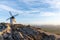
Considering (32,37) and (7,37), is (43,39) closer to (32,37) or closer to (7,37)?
(32,37)

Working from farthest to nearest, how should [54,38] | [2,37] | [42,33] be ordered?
1. [42,33]
2. [54,38]
3. [2,37]

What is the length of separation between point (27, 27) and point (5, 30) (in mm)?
9368

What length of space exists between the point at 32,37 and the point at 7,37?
344 inches

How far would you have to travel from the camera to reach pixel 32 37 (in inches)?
2589

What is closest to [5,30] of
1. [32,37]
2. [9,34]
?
[9,34]

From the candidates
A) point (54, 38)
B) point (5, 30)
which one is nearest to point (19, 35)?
point (5, 30)

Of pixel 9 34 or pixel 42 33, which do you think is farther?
pixel 42 33

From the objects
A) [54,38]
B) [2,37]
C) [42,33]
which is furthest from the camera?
[42,33]

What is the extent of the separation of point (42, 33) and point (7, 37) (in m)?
13.7

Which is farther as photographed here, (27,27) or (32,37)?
(27,27)

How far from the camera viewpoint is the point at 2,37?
6084 centimetres

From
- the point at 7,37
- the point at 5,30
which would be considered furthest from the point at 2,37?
the point at 5,30

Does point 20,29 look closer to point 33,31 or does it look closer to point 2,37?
point 33,31

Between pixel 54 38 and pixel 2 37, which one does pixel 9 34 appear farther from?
pixel 54 38
